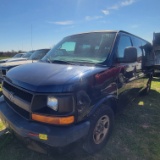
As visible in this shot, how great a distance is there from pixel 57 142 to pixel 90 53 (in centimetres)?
171

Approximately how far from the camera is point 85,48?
3375 mm

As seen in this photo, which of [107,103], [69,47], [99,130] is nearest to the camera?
[99,130]

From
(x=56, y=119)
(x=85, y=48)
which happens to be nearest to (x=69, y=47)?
(x=85, y=48)

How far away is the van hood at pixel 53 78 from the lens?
2143 mm

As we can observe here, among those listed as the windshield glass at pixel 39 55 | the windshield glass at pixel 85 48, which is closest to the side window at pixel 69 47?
the windshield glass at pixel 85 48

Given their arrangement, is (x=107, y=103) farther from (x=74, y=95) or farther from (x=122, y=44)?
(x=122, y=44)

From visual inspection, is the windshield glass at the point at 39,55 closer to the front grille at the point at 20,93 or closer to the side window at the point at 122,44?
the side window at the point at 122,44

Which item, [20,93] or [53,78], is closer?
[53,78]

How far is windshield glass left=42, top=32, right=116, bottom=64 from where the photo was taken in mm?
3082

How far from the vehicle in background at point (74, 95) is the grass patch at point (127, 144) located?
239 mm

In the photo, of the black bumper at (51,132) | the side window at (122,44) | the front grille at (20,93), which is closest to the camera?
the black bumper at (51,132)

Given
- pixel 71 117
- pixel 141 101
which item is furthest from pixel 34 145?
pixel 141 101

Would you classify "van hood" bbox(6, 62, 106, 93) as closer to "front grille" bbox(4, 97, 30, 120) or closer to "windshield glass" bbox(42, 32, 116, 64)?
"front grille" bbox(4, 97, 30, 120)

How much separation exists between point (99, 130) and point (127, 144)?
2.49ft
